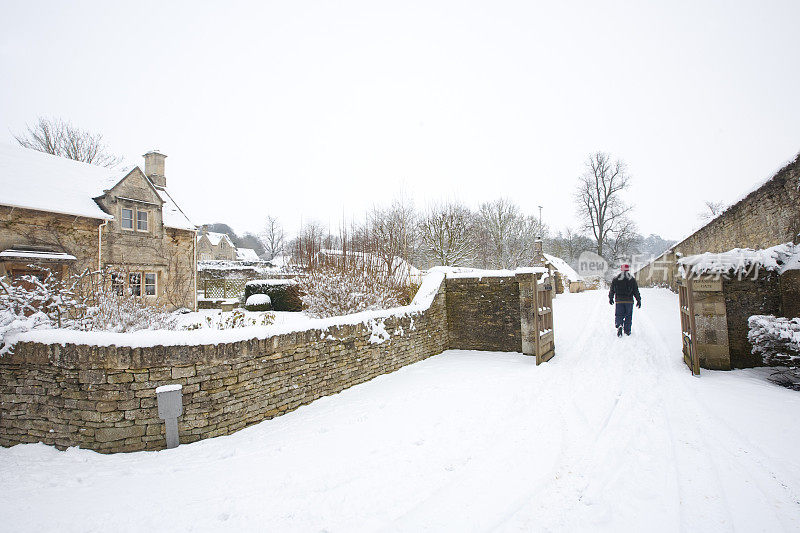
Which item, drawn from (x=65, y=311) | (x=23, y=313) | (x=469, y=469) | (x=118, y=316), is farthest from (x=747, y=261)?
(x=23, y=313)

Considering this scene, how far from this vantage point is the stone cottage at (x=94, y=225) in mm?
12336

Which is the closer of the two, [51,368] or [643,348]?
[51,368]

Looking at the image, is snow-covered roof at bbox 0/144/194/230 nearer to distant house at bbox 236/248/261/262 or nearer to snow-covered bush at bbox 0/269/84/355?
snow-covered bush at bbox 0/269/84/355

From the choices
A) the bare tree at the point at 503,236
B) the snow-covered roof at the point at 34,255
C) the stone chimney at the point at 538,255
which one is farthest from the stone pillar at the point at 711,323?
the bare tree at the point at 503,236

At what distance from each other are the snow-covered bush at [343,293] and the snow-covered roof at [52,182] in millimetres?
10566

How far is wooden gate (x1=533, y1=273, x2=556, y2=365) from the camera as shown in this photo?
7732 mm

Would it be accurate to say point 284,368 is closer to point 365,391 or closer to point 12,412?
point 365,391

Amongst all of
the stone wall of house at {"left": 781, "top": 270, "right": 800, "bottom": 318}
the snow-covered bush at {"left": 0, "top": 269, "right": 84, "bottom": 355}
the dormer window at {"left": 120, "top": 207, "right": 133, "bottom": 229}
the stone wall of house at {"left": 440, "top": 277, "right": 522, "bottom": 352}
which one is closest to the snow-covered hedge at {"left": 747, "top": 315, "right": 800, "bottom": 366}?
the stone wall of house at {"left": 781, "top": 270, "right": 800, "bottom": 318}

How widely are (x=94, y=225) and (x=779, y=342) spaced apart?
1968 centimetres

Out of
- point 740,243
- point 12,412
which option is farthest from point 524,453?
point 740,243

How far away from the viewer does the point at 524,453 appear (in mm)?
3959

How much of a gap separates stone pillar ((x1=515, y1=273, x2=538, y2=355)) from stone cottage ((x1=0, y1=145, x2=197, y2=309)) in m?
10.5

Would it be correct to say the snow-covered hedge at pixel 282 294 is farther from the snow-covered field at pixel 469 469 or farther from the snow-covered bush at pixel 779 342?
the snow-covered bush at pixel 779 342

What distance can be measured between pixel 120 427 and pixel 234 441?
50.8 inches
